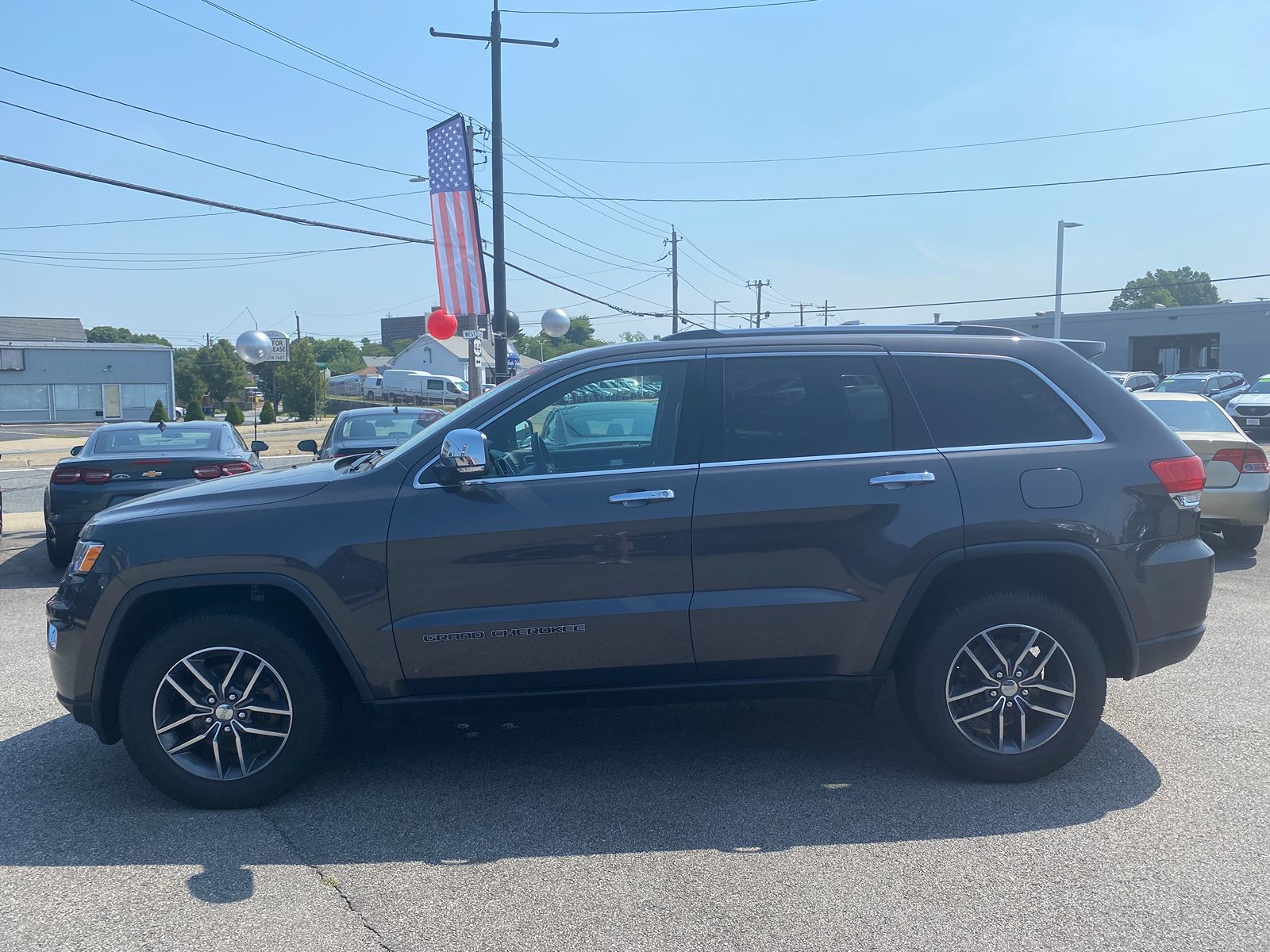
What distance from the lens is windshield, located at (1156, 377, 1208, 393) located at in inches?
1137

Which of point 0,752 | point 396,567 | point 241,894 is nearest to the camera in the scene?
point 241,894

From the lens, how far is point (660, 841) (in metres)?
4.01

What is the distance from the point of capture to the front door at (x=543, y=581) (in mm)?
4270

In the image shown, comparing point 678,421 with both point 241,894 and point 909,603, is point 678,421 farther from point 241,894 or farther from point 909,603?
point 241,894

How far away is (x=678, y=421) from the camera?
4.53 m

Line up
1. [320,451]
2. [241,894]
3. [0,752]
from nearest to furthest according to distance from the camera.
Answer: [241,894] → [0,752] → [320,451]

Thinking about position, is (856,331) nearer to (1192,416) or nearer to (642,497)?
(642,497)

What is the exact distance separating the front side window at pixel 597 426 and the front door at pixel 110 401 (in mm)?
60472

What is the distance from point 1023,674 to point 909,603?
62 centimetres

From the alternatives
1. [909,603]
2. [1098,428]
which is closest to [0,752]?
[909,603]

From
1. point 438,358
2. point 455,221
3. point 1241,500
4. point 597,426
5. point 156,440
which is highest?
point 438,358

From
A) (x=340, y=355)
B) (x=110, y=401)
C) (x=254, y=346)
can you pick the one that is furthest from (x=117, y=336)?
(x=254, y=346)

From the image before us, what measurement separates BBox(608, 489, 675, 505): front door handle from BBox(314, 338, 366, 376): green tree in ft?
396

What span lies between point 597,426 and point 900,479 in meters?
1.35
